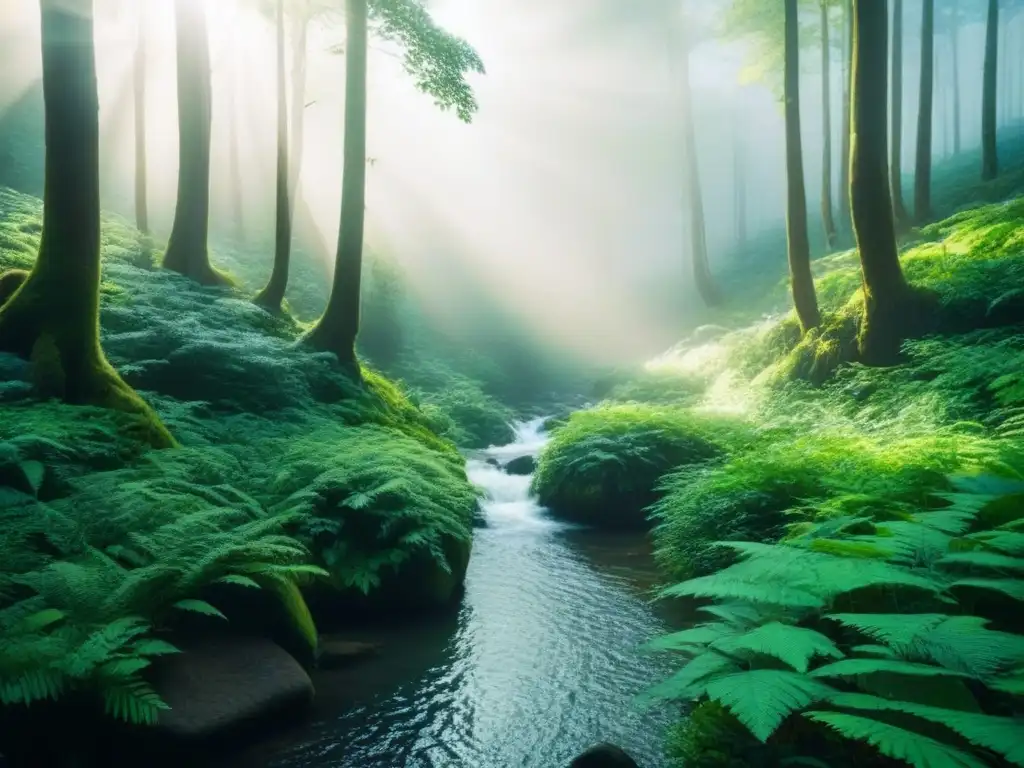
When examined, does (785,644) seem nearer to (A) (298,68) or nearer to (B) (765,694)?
(B) (765,694)

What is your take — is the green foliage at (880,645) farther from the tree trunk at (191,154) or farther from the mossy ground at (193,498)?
the tree trunk at (191,154)

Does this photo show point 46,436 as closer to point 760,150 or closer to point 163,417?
point 163,417

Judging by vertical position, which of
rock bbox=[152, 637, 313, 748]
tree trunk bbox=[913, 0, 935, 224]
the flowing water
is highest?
tree trunk bbox=[913, 0, 935, 224]

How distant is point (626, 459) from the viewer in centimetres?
1111

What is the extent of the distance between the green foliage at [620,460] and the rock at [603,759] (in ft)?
21.9

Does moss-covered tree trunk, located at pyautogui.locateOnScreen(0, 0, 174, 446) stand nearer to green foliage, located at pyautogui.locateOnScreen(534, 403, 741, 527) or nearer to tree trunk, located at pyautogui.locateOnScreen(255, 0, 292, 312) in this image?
tree trunk, located at pyautogui.locateOnScreen(255, 0, 292, 312)

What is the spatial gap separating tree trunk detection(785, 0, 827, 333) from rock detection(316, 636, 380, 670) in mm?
10727

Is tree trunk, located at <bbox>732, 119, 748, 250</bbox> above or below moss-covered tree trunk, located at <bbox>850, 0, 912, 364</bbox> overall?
above

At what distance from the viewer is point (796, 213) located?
1356 centimetres

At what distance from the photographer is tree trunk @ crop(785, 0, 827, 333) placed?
13.2 metres

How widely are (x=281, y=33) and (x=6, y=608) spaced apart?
14334 millimetres

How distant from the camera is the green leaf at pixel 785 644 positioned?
9.02 ft

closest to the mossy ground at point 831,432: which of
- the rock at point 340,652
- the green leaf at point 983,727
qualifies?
the green leaf at point 983,727

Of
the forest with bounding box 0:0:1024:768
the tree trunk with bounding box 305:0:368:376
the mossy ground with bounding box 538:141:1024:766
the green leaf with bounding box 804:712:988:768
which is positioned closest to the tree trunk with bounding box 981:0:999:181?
the forest with bounding box 0:0:1024:768
